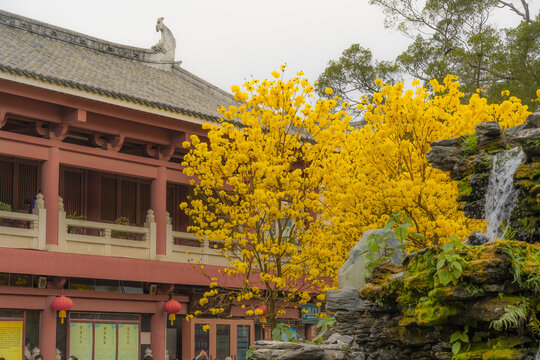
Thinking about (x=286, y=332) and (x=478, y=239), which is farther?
(x=286, y=332)

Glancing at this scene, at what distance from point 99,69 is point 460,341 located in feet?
53.6

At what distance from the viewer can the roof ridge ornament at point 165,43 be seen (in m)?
28.1

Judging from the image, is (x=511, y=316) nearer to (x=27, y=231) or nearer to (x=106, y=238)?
(x=27, y=231)

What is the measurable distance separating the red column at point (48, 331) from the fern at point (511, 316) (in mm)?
11859

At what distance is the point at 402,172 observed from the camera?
1889 centimetres

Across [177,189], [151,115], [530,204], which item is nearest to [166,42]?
[177,189]

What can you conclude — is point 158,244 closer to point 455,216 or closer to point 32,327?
point 32,327

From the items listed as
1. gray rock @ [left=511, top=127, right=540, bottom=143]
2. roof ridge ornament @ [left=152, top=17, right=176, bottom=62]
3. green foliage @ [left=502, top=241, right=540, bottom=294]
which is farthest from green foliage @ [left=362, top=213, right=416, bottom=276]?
roof ridge ornament @ [left=152, top=17, right=176, bottom=62]

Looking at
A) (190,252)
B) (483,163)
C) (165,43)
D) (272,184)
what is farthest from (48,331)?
(165,43)

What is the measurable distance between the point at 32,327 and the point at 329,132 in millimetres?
8089

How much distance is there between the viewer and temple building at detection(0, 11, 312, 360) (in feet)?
60.0

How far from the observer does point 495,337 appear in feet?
30.8

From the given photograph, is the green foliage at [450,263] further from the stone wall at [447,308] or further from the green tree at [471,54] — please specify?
the green tree at [471,54]

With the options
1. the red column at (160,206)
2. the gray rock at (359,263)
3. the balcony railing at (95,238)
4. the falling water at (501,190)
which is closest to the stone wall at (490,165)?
the falling water at (501,190)
